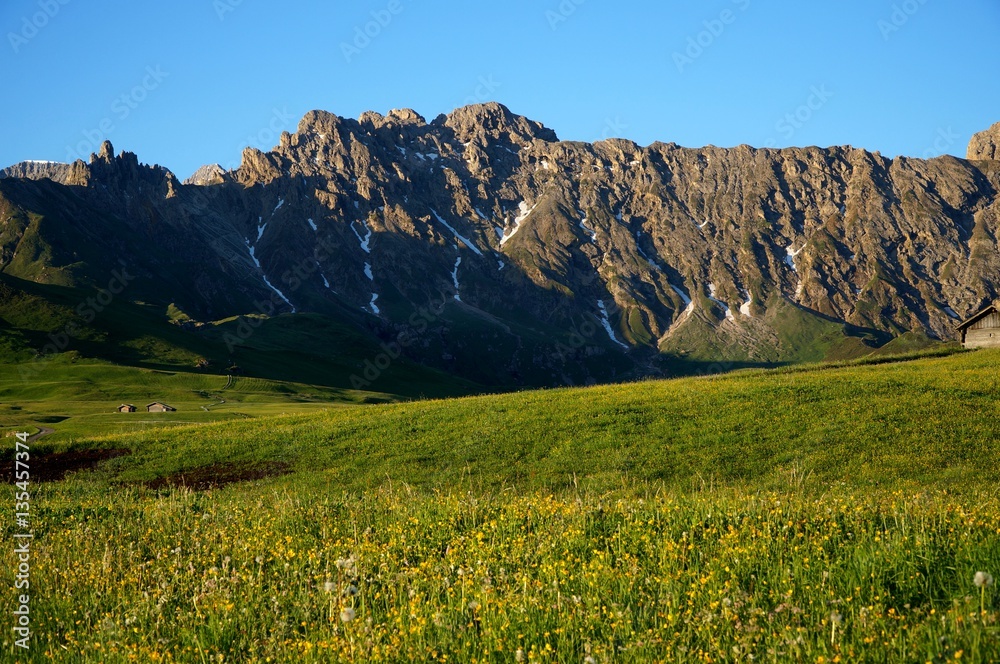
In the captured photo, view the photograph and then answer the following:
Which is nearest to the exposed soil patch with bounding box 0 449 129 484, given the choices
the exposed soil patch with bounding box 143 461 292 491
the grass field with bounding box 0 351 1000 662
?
the exposed soil patch with bounding box 143 461 292 491

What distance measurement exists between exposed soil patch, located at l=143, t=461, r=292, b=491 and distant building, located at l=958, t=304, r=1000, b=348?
265 ft

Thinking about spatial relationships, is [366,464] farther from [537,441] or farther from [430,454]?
[537,441]

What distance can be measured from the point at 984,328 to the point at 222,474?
88.2m

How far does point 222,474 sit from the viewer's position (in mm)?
37531

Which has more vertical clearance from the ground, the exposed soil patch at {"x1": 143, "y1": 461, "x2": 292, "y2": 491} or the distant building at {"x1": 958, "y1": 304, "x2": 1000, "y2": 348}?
the distant building at {"x1": 958, "y1": 304, "x2": 1000, "y2": 348}

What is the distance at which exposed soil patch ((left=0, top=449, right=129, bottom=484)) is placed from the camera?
125ft

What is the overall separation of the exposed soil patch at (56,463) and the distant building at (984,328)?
8845 cm

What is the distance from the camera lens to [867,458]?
32125 mm
